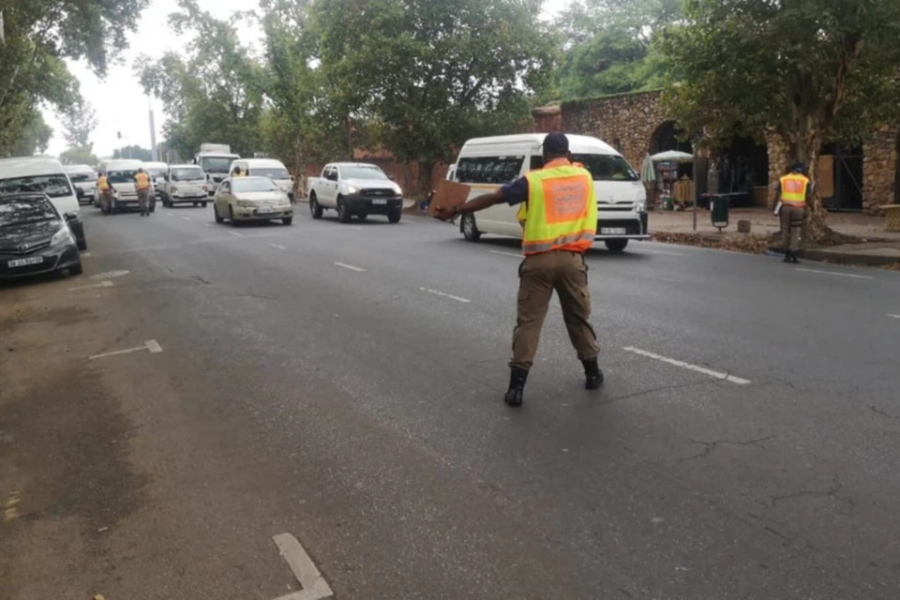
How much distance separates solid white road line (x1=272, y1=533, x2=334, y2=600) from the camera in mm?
Answer: 3574

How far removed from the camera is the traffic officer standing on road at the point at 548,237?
6.00m

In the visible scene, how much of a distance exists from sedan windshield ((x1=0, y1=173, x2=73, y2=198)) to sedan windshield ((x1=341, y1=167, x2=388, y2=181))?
9.38 meters

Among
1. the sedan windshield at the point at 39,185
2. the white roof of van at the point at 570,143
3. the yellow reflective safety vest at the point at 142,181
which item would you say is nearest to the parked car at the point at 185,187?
the yellow reflective safety vest at the point at 142,181

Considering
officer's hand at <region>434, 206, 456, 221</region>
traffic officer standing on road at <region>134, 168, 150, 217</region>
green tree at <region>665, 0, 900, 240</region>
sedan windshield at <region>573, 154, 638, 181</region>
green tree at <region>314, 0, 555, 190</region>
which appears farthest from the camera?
traffic officer standing on road at <region>134, 168, 150, 217</region>

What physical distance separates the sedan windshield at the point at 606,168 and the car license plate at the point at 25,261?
9646 millimetres

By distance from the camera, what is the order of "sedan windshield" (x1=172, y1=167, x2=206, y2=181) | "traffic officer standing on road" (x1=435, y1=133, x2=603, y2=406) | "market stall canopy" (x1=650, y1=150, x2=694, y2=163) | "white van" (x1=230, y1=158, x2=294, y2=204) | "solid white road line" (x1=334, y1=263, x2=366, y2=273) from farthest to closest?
"sedan windshield" (x1=172, y1=167, x2=206, y2=181), "white van" (x1=230, y1=158, x2=294, y2=204), "market stall canopy" (x1=650, y1=150, x2=694, y2=163), "solid white road line" (x1=334, y1=263, x2=366, y2=273), "traffic officer standing on road" (x1=435, y1=133, x2=603, y2=406)

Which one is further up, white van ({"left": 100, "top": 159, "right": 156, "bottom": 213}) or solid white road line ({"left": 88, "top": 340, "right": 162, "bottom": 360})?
white van ({"left": 100, "top": 159, "right": 156, "bottom": 213})

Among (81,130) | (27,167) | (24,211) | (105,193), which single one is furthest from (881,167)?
(81,130)

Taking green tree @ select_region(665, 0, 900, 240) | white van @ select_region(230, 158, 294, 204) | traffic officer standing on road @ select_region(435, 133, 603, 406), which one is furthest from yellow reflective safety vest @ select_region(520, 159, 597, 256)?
white van @ select_region(230, 158, 294, 204)

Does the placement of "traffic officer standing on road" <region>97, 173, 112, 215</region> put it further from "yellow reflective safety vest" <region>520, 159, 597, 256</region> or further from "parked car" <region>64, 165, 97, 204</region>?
"yellow reflective safety vest" <region>520, 159, 597, 256</region>

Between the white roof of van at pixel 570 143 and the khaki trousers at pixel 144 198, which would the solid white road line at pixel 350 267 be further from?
the khaki trousers at pixel 144 198

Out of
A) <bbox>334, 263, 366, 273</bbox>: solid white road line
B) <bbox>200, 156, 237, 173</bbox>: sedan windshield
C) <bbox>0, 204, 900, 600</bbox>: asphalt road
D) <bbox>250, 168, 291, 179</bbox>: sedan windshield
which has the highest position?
<bbox>200, 156, 237, 173</bbox>: sedan windshield

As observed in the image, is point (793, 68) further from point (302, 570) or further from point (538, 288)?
point (302, 570)

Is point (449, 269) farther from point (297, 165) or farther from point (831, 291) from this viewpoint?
point (297, 165)
